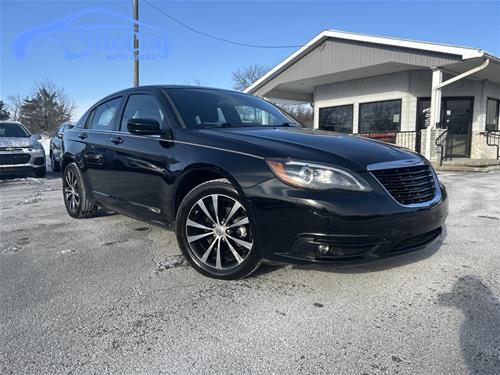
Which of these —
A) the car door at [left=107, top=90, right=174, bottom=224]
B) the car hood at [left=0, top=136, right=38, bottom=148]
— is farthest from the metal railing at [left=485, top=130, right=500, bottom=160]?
the car hood at [left=0, top=136, right=38, bottom=148]

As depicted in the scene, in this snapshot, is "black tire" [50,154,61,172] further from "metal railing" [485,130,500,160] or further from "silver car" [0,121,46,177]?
"metal railing" [485,130,500,160]

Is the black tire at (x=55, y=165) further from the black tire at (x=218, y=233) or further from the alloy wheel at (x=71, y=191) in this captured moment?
the black tire at (x=218, y=233)

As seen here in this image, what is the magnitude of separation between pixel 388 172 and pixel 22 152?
1030cm

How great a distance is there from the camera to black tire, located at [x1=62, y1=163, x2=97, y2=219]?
204 inches

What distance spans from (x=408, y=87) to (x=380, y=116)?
164cm

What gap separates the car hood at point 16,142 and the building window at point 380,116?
468 inches

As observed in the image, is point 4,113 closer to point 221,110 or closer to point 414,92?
point 414,92

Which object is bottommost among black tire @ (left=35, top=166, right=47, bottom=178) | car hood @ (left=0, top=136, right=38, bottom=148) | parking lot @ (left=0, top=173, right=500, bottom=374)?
parking lot @ (left=0, top=173, right=500, bottom=374)

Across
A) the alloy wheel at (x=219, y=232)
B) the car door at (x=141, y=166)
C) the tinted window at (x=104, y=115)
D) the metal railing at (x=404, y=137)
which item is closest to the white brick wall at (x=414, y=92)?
the metal railing at (x=404, y=137)

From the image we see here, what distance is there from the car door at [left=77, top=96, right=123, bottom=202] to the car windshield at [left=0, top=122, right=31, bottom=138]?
23.6ft

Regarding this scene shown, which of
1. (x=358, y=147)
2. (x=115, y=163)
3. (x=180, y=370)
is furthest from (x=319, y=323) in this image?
(x=115, y=163)

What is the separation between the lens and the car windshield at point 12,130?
10.9 metres

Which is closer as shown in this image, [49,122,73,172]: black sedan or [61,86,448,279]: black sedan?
[61,86,448,279]: black sedan

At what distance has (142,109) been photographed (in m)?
4.15
